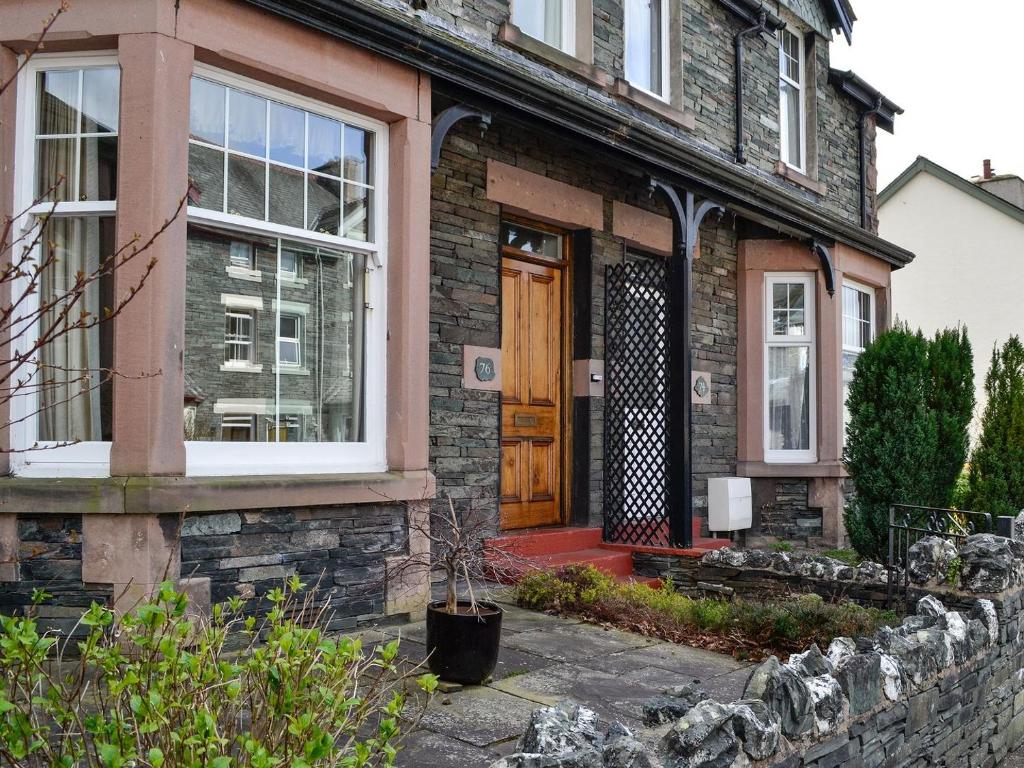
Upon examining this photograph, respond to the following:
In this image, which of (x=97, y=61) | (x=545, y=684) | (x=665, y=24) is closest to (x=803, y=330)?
(x=665, y=24)

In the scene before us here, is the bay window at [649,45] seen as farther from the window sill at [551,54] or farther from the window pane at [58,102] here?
the window pane at [58,102]

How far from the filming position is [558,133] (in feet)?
23.7

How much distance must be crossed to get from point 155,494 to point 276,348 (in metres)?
1.23

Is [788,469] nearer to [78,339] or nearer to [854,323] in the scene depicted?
[854,323]

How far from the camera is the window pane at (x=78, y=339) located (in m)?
4.91

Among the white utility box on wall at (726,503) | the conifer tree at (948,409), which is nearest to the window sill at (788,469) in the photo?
the white utility box on wall at (726,503)

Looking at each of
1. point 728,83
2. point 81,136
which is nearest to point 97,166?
point 81,136

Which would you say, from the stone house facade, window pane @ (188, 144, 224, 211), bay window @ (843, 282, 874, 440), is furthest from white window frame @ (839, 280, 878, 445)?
window pane @ (188, 144, 224, 211)

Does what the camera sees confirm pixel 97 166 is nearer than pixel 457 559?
No

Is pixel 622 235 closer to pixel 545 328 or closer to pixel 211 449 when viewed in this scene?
pixel 545 328

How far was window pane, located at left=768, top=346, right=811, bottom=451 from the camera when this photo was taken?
10.8 m

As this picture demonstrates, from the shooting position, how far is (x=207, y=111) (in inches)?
206

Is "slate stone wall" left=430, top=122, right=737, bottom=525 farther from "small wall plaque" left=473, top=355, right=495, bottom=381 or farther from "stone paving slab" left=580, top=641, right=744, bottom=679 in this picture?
"stone paving slab" left=580, top=641, right=744, bottom=679

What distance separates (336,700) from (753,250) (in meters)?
9.09
